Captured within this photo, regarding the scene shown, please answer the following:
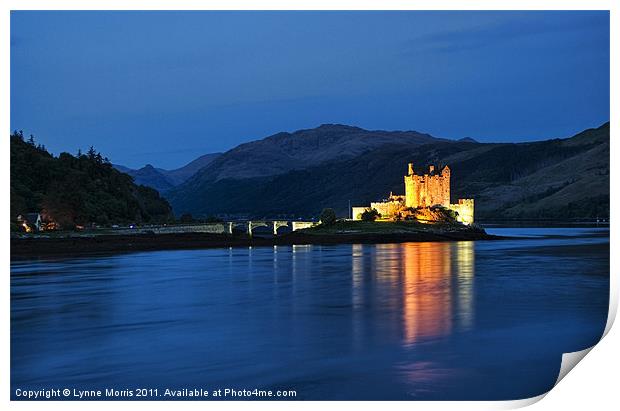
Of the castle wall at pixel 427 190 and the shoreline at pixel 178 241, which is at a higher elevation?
the castle wall at pixel 427 190

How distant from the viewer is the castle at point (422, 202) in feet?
320

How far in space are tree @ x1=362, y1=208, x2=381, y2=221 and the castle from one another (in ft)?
2.13

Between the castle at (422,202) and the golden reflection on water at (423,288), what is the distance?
120 ft

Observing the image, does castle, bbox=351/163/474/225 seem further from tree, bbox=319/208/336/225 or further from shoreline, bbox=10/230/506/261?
shoreline, bbox=10/230/506/261

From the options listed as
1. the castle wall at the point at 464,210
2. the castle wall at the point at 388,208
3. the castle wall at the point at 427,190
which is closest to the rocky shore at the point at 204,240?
the castle wall at the point at 388,208

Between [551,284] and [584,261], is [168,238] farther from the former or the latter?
[551,284]

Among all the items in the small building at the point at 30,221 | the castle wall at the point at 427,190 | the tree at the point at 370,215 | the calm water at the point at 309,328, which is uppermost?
the castle wall at the point at 427,190

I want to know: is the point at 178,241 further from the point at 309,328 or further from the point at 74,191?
the point at 309,328

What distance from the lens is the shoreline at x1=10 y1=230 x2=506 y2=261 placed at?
5634 centimetres

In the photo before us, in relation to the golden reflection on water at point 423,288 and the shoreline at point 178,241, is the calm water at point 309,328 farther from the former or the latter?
the shoreline at point 178,241

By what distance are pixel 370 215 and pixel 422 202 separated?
31.9 ft

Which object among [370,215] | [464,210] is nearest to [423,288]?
[370,215]

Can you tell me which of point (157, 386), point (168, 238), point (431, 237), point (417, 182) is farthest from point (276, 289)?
point (417, 182)

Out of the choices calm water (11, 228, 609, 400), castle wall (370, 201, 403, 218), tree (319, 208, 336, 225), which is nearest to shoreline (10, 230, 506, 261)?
tree (319, 208, 336, 225)
